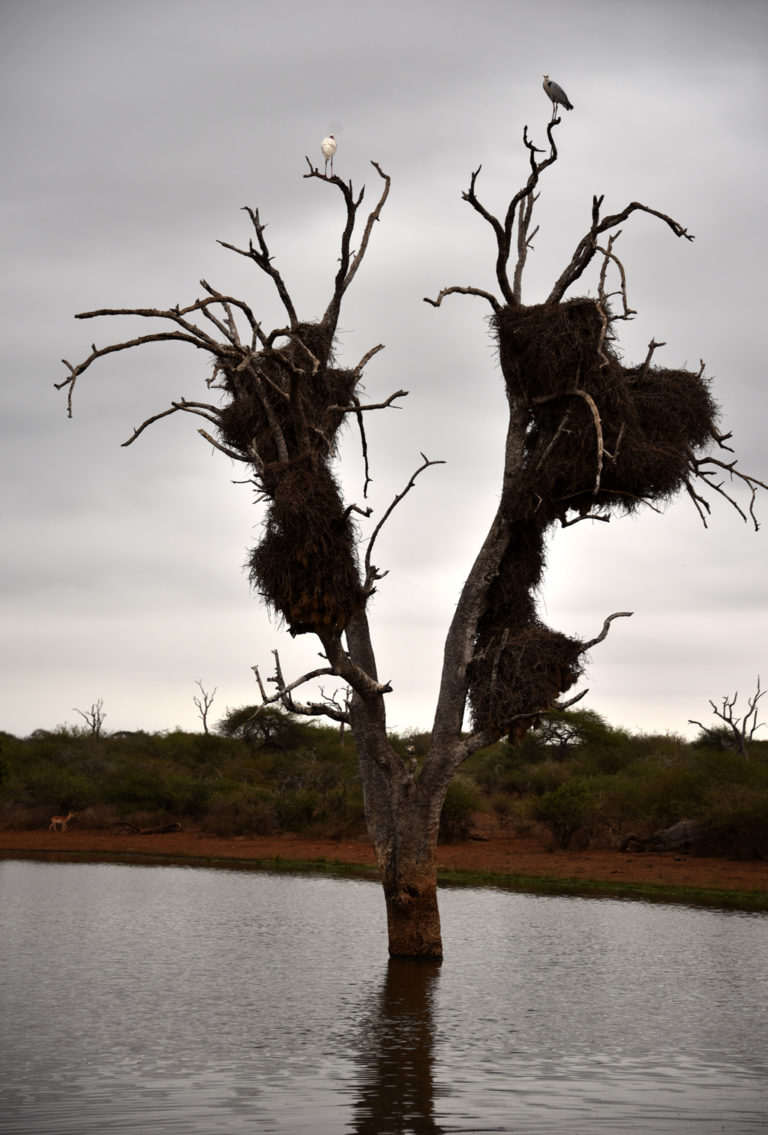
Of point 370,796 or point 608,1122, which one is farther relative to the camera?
point 370,796

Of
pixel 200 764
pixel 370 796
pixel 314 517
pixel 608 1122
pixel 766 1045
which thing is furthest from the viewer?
pixel 200 764

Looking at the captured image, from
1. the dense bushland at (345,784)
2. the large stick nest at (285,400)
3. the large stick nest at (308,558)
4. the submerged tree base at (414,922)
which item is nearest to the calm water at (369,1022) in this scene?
the submerged tree base at (414,922)

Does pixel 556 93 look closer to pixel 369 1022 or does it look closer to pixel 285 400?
pixel 285 400

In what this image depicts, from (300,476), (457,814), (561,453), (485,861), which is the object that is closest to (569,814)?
(485,861)

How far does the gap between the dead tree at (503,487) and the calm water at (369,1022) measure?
75.0 inches

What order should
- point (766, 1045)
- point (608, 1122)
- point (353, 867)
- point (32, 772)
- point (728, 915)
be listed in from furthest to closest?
1. point (32, 772)
2. point (353, 867)
3. point (728, 915)
4. point (766, 1045)
5. point (608, 1122)

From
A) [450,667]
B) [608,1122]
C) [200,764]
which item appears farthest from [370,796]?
[200,764]

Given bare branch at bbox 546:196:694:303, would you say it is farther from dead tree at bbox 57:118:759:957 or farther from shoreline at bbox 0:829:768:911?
shoreline at bbox 0:829:768:911

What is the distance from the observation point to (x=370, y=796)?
1441 centimetres

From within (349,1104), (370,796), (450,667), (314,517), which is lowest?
(349,1104)

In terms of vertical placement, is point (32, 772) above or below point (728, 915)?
above

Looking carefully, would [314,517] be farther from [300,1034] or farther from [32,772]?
[32,772]

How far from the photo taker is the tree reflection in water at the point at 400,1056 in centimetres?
820

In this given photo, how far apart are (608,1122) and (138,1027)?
475cm
